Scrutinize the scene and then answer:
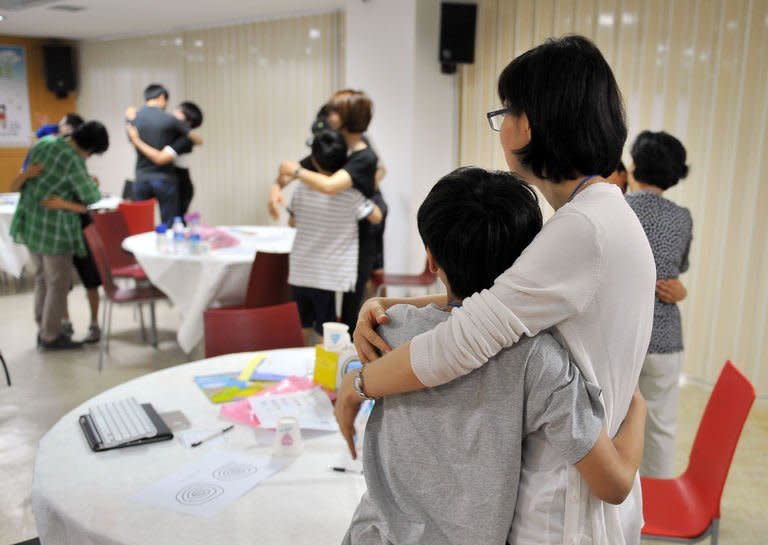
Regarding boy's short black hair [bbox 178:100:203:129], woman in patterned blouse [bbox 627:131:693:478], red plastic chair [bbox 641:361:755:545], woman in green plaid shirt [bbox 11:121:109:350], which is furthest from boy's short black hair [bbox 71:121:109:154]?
red plastic chair [bbox 641:361:755:545]

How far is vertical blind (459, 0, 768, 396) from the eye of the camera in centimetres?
392

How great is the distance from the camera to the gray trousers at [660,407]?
8.27 ft

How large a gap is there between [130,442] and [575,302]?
127 cm

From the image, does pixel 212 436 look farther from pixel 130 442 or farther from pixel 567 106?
pixel 567 106

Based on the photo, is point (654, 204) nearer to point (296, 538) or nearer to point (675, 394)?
point (675, 394)

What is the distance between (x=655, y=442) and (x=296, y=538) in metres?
1.74

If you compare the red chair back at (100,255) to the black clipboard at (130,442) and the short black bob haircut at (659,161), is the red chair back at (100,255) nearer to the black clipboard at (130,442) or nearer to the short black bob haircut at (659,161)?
the black clipboard at (130,442)

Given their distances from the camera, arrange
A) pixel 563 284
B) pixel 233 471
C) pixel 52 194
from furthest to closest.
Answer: pixel 52 194
pixel 233 471
pixel 563 284

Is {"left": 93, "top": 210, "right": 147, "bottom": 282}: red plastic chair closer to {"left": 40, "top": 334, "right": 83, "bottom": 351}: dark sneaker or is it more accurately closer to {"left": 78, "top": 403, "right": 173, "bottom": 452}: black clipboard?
{"left": 40, "top": 334, "right": 83, "bottom": 351}: dark sneaker

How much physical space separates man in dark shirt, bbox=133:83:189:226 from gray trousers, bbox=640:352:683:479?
5.04 metres

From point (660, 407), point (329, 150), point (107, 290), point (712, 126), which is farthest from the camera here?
point (107, 290)

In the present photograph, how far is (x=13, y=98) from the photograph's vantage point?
9.73 meters

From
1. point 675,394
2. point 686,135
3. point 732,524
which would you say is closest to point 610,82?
point 675,394

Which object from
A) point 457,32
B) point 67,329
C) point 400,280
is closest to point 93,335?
point 67,329
